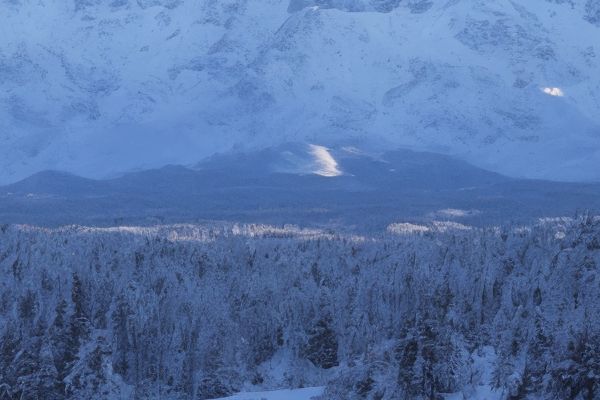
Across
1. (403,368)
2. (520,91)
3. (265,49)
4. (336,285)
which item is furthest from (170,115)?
(403,368)

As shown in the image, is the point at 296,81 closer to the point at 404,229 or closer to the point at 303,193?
the point at 303,193

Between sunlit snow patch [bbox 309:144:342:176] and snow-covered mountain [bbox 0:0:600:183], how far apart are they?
4.06 metres

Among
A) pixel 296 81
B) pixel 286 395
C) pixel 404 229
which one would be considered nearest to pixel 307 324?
pixel 286 395

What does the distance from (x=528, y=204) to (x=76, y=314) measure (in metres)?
69.7

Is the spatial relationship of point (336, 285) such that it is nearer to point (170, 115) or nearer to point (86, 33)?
point (170, 115)

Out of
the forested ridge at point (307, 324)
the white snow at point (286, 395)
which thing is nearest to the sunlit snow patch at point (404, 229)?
the forested ridge at point (307, 324)

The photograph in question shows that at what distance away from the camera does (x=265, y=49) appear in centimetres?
14275

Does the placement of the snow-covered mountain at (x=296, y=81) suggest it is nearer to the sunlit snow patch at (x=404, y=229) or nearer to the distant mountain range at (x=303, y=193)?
the distant mountain range at (x=303, y=193)

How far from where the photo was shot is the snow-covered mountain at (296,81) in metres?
126

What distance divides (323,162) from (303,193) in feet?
61.9

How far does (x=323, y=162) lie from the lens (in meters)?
116

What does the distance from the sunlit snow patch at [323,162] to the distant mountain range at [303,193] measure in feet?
0.60

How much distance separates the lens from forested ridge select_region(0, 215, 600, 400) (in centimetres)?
1205

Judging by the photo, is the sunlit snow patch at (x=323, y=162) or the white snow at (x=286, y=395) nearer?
the white snow at (x=286, y=395)
